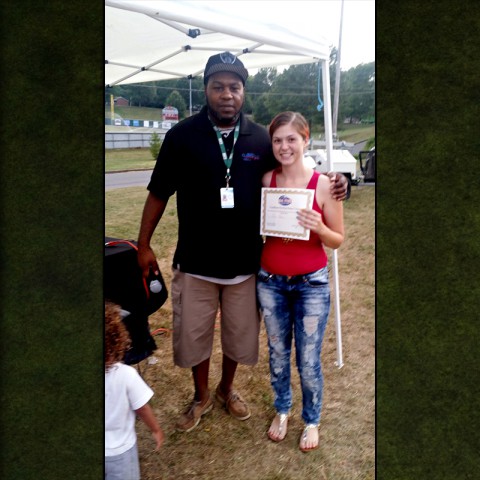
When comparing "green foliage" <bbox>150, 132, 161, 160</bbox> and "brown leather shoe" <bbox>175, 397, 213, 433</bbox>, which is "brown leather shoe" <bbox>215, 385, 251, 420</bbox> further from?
"green foliage" <bbox>150, 132, 161, 160</bbox>

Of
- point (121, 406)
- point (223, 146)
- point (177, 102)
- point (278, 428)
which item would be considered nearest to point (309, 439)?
point (278, 428)

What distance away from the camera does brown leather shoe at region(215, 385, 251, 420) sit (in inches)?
82.5

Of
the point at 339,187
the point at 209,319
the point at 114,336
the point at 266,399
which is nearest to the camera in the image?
the point at 339,187

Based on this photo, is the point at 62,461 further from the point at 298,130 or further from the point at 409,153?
the point at 409,153

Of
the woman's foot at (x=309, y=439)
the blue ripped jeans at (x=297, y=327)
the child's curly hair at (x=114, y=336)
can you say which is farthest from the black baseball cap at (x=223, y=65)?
the woman's foot at (x=309, y=439)

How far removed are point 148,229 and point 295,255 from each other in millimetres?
598

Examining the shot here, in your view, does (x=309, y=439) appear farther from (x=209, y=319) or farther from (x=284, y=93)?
(x=284, y=93)

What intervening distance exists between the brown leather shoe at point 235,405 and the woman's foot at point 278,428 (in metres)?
0.12

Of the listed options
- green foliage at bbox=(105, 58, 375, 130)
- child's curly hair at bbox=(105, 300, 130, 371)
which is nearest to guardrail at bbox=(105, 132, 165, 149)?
green foliage at bbox=(105, 58, 375, 130)

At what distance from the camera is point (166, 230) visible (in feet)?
6.30

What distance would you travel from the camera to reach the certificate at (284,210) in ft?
5.88

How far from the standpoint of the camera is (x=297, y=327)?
1.93m

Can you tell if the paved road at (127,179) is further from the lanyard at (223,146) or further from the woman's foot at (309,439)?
the woman's foot at (309,439)

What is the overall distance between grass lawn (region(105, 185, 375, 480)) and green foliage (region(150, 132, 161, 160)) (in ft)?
0.55
